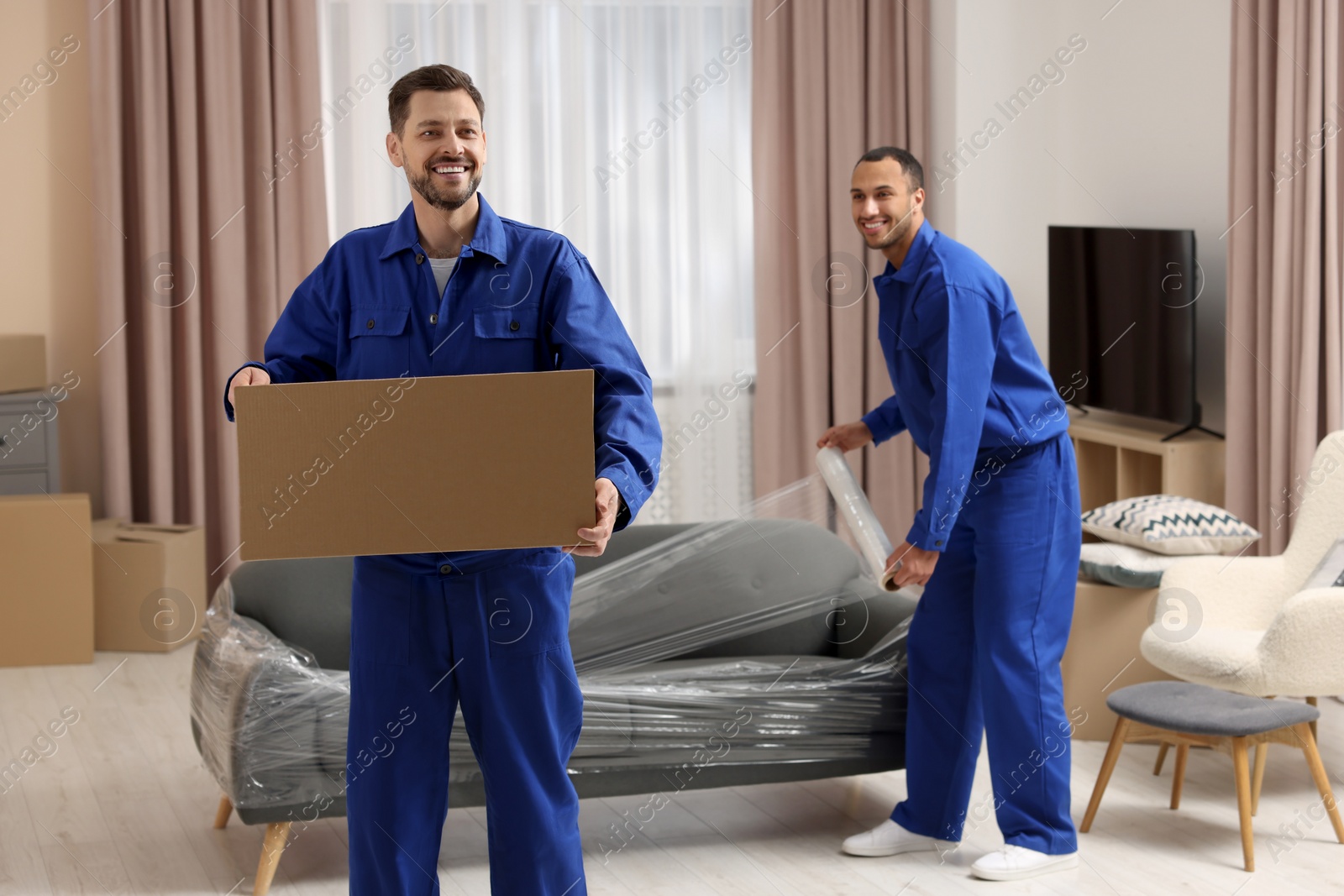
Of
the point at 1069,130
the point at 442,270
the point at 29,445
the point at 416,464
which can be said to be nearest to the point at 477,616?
the point at 416,464

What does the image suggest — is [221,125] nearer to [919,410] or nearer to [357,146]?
[357,146]

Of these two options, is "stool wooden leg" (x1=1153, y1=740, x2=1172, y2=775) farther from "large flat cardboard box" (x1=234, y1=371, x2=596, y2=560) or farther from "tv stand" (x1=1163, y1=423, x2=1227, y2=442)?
"large flat cardboard box" (x1=234, y1=371, x2=596, y2=560)

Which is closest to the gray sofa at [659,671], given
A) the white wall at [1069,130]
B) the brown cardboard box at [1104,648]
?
the brown cardboard box at [1104,648]

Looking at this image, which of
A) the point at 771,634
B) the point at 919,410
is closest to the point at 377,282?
the point at 919,410

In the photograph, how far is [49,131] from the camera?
4.79 meters

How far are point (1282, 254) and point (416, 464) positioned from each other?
2955 mm

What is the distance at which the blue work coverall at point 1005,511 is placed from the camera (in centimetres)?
259

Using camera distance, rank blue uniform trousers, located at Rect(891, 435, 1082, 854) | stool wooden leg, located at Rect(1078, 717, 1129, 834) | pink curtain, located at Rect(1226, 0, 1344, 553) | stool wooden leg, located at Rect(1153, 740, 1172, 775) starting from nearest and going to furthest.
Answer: blue uniform trousers, located at Rect(891, 435, 1082, 854)
stool wooden leg, located at Rect(1078, 717, 1129, 834)
stool wooden leg, located at Rect(1153, 740, 1172, 775)
pink curtain, located at Rect(1226, 0, 1344, 553)

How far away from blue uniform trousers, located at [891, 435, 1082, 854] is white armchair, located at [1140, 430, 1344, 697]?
1.42 feet

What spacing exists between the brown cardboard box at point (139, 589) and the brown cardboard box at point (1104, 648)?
2.79 meters

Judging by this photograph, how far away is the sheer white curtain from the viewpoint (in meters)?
4.89

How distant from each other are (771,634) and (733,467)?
2150 mm

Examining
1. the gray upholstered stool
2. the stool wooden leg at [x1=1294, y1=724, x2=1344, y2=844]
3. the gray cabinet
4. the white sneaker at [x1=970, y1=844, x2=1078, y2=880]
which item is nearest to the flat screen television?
the gray upholstered stool

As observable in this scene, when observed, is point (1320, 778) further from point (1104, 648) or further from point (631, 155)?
point (631, 155)
